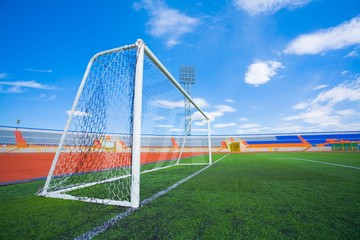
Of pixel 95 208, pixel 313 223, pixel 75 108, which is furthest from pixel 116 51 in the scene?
pixel 313 223

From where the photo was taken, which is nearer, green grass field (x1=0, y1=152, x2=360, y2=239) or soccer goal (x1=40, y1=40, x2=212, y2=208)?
green grass field (x1=0, y1=152, x2=360, y2=239)

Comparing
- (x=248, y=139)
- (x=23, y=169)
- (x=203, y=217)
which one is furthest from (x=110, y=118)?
(x=248, y=139)

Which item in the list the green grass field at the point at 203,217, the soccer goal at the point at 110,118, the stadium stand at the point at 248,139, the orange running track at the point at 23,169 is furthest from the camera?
the stadium stand at the point at 248,139

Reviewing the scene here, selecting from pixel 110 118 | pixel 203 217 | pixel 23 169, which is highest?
pixel 110 118

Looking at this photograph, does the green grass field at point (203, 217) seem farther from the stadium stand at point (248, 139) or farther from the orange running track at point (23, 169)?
the stadium stand at point (248, 139)

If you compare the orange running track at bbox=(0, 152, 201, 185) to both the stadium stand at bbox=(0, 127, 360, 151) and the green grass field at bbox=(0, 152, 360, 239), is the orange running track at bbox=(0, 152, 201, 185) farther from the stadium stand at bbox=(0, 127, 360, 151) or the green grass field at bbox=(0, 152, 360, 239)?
the stadium stand at bbox=(0, 127, 360, 151)

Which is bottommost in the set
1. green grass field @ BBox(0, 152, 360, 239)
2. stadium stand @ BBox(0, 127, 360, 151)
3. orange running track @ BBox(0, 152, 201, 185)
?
orange running track @ BBox(0, 152, 201, 185)

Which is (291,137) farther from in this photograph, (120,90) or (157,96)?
(120,90)

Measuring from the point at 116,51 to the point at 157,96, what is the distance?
287 cm

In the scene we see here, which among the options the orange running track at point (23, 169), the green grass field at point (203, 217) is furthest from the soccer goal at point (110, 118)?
the orange running track at point (23, 169)

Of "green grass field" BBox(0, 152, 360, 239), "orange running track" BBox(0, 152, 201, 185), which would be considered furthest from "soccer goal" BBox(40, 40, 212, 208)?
"orange running track" BBox(0, 152, 201, 185)

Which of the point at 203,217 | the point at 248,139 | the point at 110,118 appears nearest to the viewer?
the point at 203,217

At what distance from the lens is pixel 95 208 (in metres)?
2.06

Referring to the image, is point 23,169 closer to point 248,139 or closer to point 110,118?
point 110,118
